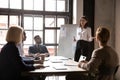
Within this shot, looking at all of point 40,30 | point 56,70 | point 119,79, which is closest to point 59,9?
point 40,30

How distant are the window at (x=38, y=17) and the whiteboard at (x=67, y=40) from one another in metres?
0.49

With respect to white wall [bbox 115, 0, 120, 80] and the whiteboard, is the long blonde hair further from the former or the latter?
white wall [bbox 115, 0, 120, 80]

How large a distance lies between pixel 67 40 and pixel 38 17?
1147 mm

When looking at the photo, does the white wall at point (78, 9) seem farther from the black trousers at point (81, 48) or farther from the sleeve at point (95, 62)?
the sleeve at point (95, 62)

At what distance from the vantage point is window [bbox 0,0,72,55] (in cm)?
676

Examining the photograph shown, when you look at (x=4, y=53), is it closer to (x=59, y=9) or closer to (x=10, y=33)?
(x=10, y=33)

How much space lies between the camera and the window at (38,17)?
266 inches

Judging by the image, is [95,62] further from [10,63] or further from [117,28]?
[117,28]

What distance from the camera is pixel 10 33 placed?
2.96 meters

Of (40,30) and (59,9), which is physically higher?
(59,9)

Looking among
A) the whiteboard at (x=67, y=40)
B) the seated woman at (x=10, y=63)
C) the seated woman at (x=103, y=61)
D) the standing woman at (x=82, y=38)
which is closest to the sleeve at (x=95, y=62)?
the seated woman at (x=103, y=61)

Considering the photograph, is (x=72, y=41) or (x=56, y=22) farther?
(x=56, y=22)

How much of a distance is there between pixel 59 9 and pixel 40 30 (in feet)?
2.88

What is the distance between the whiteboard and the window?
0.49 m
